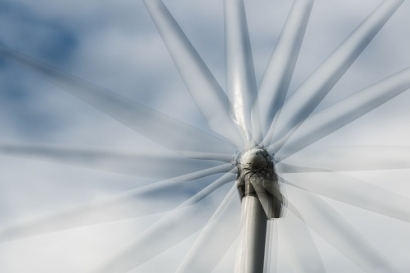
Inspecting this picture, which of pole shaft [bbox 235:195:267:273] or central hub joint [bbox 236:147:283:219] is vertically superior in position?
central hub joint [bbox 236:147:283:219]

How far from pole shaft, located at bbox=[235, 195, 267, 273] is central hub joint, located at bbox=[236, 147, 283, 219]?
10.0 inches

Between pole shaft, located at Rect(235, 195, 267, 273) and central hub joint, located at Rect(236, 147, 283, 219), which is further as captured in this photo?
central hub joint, located at Rect(236, 147, 283, 219)

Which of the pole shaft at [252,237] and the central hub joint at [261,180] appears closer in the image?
the pole shaft at [252,237]

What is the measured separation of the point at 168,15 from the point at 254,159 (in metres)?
5.40

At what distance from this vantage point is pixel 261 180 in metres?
21.3

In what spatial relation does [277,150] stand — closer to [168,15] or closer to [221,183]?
[221,183]

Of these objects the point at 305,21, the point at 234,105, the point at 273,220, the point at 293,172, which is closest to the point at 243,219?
the point at 273,220

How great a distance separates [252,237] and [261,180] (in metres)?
2.23

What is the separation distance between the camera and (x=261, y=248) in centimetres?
1950

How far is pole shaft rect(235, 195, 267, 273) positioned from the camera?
19.0m

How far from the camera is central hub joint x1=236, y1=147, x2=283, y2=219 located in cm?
2098

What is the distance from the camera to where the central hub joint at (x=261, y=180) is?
2098 centimetres

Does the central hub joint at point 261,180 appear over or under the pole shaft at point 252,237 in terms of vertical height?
over

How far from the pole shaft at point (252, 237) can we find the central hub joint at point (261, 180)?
0.84 feet
